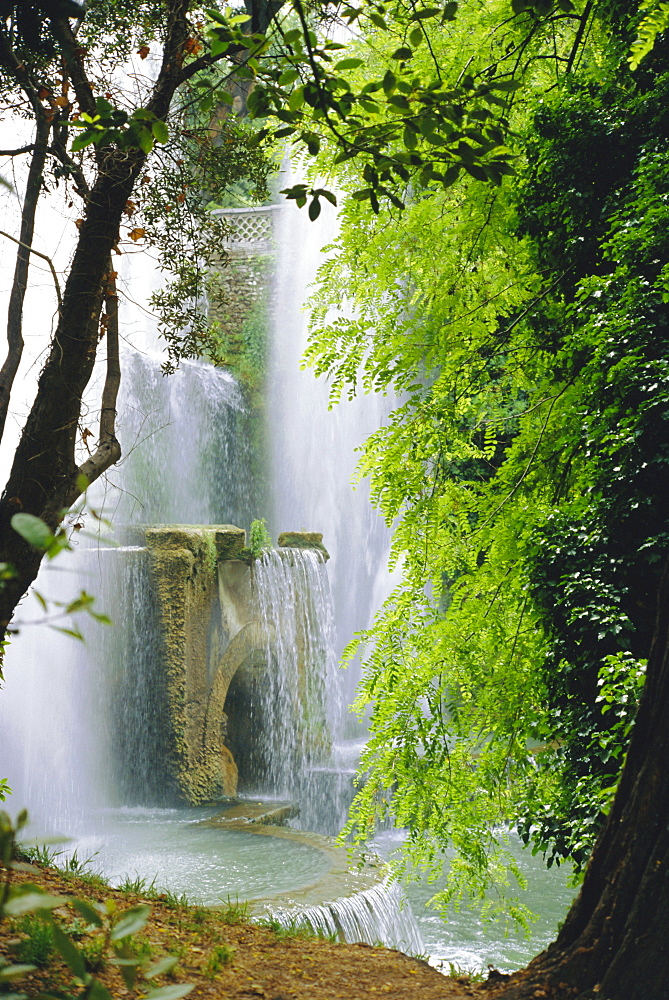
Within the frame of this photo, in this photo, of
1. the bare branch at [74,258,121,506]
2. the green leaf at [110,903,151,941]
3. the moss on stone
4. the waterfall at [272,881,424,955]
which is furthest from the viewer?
the moss on stone

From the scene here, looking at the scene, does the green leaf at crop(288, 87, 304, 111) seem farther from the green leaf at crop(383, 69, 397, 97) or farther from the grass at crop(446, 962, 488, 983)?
the grass at crop(446, 962, 488, 983)

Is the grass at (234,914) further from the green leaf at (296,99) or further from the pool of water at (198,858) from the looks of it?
the green leaf at (296,99)

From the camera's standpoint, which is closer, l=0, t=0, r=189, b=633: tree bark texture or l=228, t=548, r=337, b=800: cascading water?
l=0, t=0, r=189, b=633: tree bark texture

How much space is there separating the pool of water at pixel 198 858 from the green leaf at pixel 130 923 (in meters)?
5.42

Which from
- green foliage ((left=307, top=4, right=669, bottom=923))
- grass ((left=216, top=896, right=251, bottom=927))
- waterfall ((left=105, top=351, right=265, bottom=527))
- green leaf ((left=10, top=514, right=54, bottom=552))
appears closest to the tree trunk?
green foliage ((left=307, top=4, right=669, bottom=923))

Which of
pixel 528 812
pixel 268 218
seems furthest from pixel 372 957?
pixel 268 218

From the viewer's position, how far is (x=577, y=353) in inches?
170

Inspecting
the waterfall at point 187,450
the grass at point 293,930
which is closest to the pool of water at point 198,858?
the grass at point 293,930

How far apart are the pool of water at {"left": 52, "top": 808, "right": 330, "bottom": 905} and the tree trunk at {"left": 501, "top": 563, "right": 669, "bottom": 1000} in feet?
12.9

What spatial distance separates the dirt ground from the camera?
3.53 m

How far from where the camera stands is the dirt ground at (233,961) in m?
3.53

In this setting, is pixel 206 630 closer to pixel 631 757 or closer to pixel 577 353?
pixel 577 353

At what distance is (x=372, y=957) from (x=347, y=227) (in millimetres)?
4122

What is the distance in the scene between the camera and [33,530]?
0.87 meters
